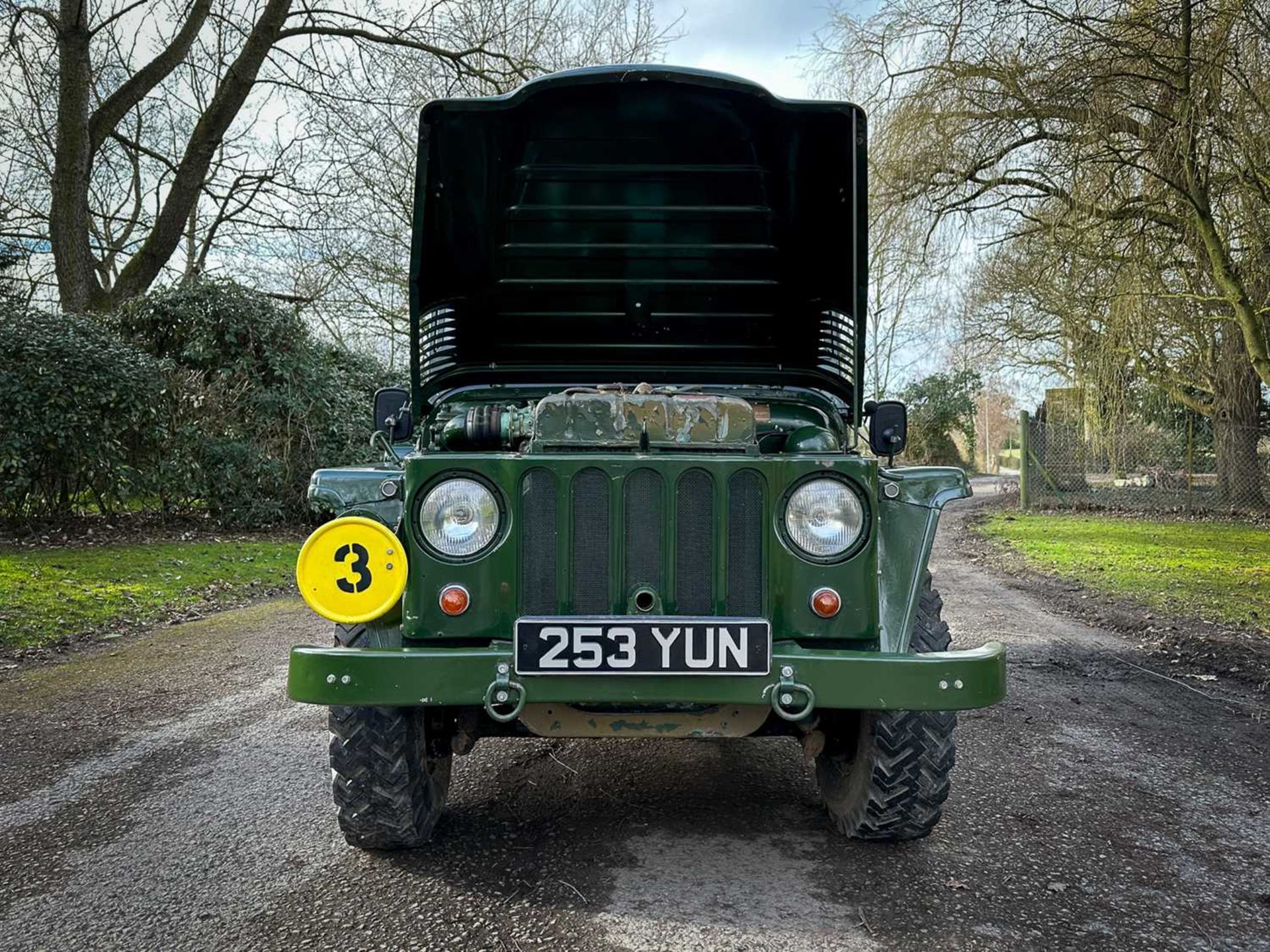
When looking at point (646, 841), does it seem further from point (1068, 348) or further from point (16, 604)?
point (1068, 348)

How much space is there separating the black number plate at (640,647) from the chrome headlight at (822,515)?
1.07 feet

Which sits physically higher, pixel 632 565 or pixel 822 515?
pixel 822 515

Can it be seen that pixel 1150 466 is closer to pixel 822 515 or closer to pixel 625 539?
pixel 822 515

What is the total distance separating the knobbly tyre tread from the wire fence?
13.0 meters

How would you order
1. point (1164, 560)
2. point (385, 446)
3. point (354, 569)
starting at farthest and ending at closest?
point (1164, 560)
point (385, 446)
point (354, 569)

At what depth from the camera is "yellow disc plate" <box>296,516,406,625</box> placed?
261 cm

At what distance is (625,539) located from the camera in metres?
2.71

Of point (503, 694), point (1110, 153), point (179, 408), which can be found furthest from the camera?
point (179, 408)

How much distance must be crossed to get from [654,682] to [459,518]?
751 millimetres

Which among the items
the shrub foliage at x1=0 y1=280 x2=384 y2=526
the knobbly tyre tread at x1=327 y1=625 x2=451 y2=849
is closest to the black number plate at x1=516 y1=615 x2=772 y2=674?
the knobbly tyre tread at x1=327 y1=625 x2=451 y2=849

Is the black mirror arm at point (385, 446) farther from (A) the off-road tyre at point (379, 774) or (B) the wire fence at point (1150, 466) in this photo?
(B) the wire fence at point (1150, 466)

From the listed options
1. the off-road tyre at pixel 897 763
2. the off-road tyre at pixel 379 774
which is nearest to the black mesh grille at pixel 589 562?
the off-road tyre at pixel 379 774

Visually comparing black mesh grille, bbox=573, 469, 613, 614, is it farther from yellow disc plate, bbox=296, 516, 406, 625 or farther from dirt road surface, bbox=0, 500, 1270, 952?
dirt road surface, bbox=0, 500, 1270, 952

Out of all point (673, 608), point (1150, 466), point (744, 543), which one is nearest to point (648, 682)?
point (673, 608)
